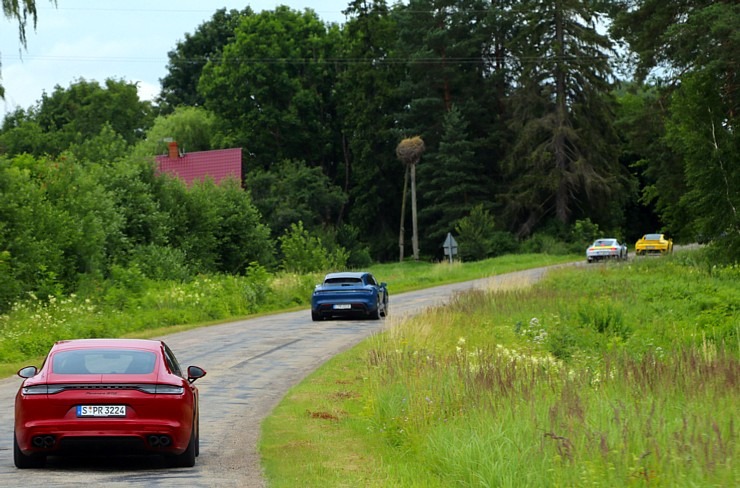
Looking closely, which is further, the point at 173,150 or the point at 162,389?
the point at 173,150

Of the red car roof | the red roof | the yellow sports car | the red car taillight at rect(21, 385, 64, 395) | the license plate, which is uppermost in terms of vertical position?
the red roof

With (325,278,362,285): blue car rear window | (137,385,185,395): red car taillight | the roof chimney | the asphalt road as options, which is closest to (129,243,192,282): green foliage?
the asphalt road

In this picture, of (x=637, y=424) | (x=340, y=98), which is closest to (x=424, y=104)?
(x=340, y=98)

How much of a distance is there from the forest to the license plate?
3814 centimetres

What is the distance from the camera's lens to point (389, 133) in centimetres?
9656

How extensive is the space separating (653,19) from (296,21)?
55.1m

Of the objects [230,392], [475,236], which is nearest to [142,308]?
[230,392]

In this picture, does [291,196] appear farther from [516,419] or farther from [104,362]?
[516,419]

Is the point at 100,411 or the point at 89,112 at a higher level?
the point at 89,112

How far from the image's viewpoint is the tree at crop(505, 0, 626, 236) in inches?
3366

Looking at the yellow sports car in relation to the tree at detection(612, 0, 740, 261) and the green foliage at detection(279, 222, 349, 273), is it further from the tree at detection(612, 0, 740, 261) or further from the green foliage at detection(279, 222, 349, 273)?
the tree at detection(612, 0, 740, 261)

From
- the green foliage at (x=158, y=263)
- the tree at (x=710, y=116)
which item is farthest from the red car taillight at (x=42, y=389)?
the green foliage at (x=158, y=263)

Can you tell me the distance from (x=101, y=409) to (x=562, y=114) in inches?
3003

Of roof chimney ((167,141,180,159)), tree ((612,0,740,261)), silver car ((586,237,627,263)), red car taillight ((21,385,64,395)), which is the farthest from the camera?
roof chimney ((167,141,180,159))
